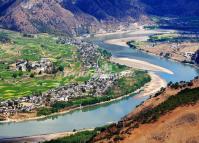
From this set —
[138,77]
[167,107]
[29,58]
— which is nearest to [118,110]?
[138,77]

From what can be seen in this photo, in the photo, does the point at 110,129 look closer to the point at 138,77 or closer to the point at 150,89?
the point at 150,89

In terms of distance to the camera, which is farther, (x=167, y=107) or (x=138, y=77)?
(x=138, y=77)

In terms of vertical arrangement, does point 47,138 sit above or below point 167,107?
below

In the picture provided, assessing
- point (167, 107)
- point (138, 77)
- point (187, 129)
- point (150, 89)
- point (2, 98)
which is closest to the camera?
point (187, 129)

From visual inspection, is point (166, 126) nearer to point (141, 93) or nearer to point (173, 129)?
point (173, 129)

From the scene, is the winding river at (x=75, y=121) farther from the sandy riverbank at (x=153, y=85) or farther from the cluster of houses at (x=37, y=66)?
the cluster of houses at (x=37, y=66)

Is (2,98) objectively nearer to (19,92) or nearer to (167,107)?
(19,92)

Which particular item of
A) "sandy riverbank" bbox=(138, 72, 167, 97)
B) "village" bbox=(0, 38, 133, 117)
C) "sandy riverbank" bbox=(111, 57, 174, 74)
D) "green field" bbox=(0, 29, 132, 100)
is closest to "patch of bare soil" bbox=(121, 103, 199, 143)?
"village" bbox=(0, 38, 133, 117)

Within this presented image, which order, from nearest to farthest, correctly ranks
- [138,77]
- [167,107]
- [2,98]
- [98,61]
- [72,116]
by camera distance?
[167,107], [72,116], [2,98], [138,77], [98,61]
